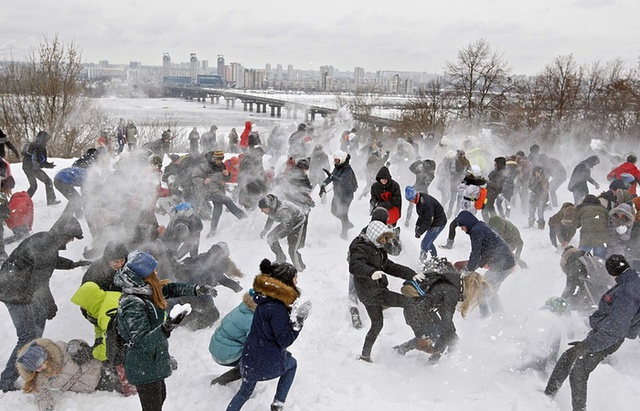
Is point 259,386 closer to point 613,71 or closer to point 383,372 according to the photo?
point 383,372

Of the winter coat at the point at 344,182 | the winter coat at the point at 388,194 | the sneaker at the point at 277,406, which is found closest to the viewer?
the sneaker at the point at 277,406

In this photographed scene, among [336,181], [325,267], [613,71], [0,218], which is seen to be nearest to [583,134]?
[613,71]

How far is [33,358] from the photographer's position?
170 inches

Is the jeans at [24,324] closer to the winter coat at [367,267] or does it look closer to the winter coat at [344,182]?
the winter coat at [367,267]

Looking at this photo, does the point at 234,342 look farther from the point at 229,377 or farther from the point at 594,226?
the point at 594,226

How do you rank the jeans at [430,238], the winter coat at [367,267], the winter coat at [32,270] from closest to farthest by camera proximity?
the winter coat at [32,270]
the winter coat at [367,267]
the jeans at [430,238]

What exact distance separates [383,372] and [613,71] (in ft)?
111

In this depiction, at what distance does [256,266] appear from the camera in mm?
7801

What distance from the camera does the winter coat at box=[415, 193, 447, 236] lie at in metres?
7.40

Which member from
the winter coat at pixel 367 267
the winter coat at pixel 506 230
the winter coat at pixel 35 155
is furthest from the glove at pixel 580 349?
the winter coat at pixel 35 155

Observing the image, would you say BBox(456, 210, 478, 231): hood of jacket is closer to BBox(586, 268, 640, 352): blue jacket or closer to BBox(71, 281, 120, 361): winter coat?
BBox(586, 268, 640, 352): blue jacket

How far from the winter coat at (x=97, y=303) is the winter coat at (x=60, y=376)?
161 millimetres

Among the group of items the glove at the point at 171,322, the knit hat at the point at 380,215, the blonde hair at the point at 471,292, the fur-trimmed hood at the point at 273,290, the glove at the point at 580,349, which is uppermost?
the knit hat at the point at 380,215

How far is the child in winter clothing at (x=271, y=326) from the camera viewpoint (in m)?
3.79
